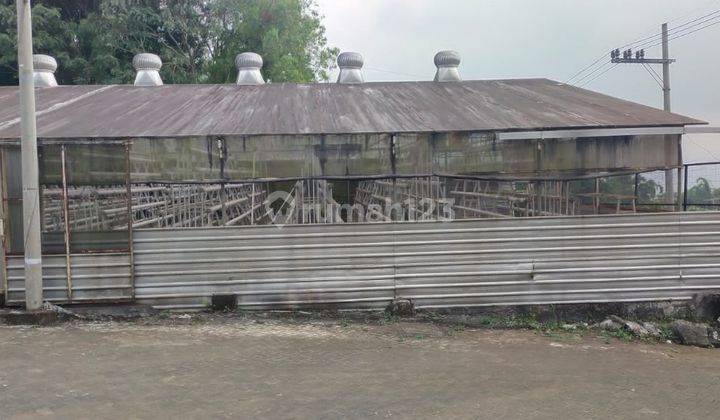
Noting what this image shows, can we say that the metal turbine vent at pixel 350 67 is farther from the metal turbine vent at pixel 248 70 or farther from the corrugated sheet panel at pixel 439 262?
the corrugated sheet panel at pixel 439 262

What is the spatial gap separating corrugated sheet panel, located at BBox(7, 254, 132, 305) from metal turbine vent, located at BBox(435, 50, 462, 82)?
8.45 meters

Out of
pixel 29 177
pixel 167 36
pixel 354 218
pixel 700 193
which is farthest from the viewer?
pixel 167 36

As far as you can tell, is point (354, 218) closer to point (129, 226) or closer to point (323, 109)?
point (323, 109)

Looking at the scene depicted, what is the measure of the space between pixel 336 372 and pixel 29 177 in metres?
5.01

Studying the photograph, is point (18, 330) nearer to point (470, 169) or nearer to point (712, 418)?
point (470, 169)

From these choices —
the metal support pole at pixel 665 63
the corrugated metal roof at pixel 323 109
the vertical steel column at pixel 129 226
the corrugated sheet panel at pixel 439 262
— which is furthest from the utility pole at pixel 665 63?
the vertical steel column at pixel 129 226

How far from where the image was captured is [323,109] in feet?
33.6

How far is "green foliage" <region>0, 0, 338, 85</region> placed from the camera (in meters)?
20.0

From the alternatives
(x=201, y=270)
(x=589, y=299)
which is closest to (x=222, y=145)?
(x=201, y=270)

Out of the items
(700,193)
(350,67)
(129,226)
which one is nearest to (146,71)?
(350,67)

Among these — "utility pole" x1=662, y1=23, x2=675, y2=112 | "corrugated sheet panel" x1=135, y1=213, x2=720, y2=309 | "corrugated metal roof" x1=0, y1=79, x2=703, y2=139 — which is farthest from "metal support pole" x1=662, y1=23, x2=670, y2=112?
"corrugated sheet panel" x1=135, y1=213, x2=720, y2=309

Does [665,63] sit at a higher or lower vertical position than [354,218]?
higher

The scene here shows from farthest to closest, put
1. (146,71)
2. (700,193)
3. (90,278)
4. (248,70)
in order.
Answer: (248,70) → (146,71) → (700,193) → (90,278)

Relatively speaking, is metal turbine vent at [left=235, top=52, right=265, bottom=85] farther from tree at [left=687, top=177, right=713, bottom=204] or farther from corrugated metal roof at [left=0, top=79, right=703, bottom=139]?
tree at [left=687, top=177, right=713, bottom=204]
